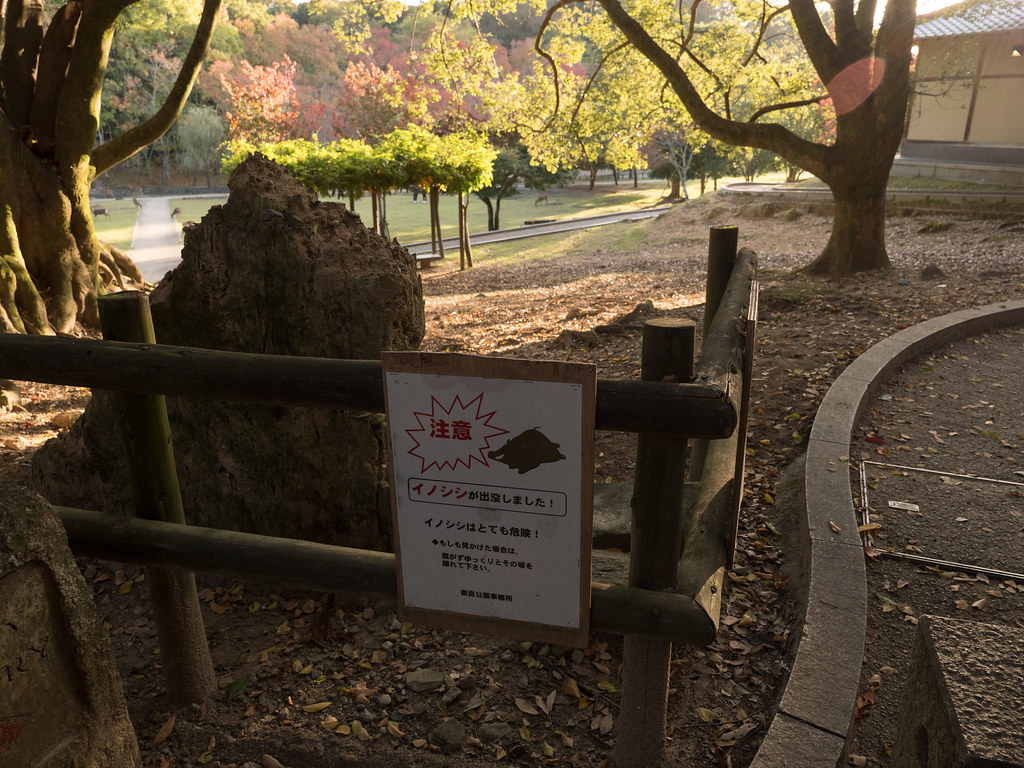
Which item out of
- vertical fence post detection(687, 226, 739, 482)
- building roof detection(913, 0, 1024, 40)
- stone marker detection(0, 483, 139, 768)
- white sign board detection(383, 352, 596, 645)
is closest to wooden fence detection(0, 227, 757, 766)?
white sign board detection(383, 352, 596, 645)

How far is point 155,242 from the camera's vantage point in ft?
83.0

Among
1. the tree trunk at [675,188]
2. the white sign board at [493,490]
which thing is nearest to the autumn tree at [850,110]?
the white sign board at [493,490]

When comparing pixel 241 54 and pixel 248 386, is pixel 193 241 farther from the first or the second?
pixel 241 54

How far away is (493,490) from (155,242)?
88.3ft

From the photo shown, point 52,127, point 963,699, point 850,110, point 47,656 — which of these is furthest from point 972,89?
point 47,656

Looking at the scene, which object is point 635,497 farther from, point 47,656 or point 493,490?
point 47,656

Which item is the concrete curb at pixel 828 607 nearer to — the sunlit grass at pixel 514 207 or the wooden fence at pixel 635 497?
the wooden fence at pixel 635 497

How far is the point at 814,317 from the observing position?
27.4ft

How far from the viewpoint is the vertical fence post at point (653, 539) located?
2.09m

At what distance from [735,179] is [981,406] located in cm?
4871

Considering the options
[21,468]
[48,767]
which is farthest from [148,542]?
[21,468]

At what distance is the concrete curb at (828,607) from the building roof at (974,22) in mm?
15848

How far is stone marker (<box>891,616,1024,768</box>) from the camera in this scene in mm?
1573

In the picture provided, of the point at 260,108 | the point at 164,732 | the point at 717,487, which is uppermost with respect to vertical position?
the point at 260,108
